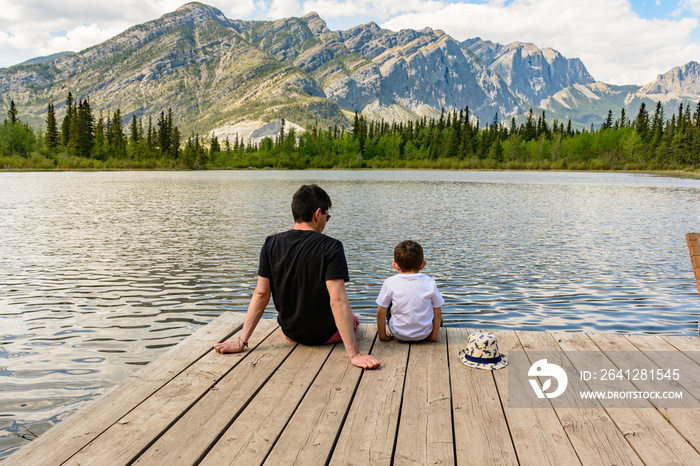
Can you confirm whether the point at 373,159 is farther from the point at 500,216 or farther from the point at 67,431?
the point at 67,431

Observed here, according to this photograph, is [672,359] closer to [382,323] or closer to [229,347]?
[382,323]

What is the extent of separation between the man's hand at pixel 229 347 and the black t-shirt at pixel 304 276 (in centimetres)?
48

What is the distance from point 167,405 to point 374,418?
1.52 meters

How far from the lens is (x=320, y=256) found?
14.5 ft

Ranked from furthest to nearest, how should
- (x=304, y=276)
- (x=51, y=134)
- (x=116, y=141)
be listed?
(x=116, y=141) → (x=51, y=134) → (x=304, y=276)

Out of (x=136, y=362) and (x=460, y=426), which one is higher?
(x=460, y=426)

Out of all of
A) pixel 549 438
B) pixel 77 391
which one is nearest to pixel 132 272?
pixel 77 391

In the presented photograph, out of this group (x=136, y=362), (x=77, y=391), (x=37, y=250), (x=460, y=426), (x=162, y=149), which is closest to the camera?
(x=460, y=426)

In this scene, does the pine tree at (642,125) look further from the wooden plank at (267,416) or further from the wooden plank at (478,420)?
the wooden plank at (267,416)

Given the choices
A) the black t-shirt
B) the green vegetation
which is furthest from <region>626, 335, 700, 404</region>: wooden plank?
the green vegetation

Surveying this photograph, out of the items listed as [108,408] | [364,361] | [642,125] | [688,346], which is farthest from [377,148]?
[108,408]

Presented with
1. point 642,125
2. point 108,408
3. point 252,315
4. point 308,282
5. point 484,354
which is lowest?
point 108,408

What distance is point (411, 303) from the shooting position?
4930 millimetres

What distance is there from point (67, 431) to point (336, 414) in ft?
5.80
